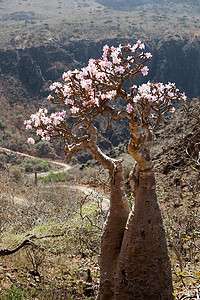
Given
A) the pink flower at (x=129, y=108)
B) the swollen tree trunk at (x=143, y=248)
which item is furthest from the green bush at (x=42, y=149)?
the pink flower at (x=129, y=108)

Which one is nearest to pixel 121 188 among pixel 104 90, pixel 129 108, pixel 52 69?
pixel 129 108

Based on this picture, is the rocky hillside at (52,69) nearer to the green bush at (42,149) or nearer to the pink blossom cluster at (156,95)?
the green bush at (42,149)

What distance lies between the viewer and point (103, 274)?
2789 millimetres

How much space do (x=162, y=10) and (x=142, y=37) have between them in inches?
1081

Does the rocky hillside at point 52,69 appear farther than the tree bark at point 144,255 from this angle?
Yes

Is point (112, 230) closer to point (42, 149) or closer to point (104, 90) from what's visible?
point (104, 90)

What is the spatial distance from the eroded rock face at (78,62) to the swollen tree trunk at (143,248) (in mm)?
34548

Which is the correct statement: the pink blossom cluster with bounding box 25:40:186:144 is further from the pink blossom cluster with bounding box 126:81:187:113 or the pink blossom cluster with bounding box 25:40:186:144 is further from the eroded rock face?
the eroded rock face

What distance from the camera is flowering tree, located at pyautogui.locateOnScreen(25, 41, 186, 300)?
2496 mm

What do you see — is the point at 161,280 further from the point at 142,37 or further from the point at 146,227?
the point at 142,37

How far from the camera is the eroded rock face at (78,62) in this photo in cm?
3728

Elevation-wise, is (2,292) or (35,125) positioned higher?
(35,125)

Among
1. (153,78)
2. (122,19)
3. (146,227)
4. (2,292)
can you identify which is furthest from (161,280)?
(122,19)

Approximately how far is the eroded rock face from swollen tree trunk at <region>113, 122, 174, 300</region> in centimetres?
3455
